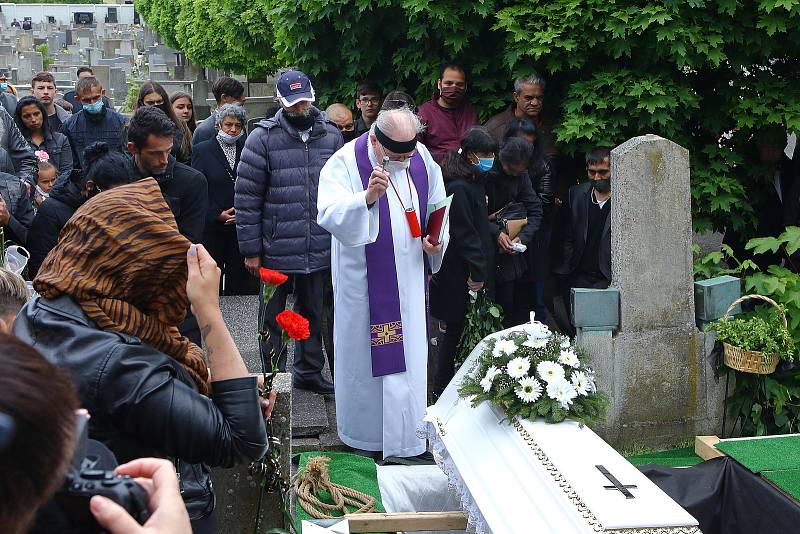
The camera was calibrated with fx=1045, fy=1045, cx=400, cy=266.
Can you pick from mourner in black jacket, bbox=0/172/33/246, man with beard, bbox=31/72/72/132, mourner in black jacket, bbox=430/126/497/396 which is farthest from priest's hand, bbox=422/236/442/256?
man with beard, bbox=31/72/72/132

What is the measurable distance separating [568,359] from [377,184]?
1.55 meters

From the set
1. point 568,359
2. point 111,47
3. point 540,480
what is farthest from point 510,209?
point 111,47

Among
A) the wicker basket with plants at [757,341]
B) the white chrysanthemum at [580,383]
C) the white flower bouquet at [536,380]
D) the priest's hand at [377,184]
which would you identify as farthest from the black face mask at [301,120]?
the wicker basket with plants at [757,341]

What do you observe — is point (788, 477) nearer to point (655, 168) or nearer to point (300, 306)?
point (655, 168)

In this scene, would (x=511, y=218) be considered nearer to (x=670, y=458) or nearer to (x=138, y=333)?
Result: (x=670, y=458)

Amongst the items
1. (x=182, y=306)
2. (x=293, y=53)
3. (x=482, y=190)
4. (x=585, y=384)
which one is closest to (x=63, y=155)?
(x=293, y=53)

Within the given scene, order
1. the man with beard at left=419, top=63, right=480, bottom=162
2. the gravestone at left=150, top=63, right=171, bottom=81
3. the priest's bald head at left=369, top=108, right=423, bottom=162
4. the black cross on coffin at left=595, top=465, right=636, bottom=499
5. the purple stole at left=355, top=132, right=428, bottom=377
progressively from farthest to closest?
the gravestone at left=150, top=63, right=171, bottom=81
the man with beard at left=419, top=63, right=480, bottom=162
the purple stole at left=355, top=132, right=428, bottom=377
the priest's bald head at left=369, top=108, right=423, bottom=162
the black cross on coffin at left=595, top=465, right=636, bottom=499

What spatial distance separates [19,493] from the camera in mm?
1405

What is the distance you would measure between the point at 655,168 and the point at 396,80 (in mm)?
3461

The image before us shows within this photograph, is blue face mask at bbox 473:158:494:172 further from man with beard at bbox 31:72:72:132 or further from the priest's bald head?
man with beard at bbox 31:72:72:132

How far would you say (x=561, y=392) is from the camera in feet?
15.1

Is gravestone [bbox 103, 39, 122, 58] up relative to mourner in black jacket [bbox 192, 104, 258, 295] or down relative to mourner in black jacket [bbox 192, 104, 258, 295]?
up

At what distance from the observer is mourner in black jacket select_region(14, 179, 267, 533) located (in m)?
2.51

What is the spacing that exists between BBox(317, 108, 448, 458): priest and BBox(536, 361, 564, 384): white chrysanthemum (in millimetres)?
1514
